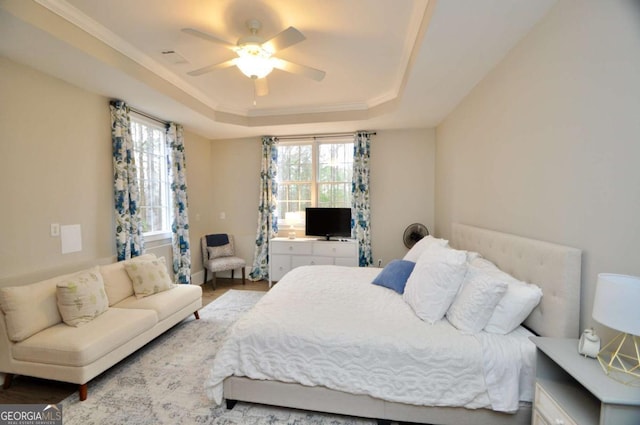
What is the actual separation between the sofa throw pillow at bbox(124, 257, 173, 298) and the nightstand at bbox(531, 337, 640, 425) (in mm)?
3349

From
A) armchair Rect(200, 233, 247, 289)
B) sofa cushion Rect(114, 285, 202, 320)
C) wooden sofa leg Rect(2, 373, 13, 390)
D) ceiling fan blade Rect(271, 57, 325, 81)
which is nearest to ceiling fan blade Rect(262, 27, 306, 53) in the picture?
ceiling fan blade Rect(271, 57, 325, 81)

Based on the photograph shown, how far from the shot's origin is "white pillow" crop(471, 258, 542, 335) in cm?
167

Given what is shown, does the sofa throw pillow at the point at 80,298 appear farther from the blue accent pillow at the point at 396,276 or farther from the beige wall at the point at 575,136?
the beige wall at the point at 575,136

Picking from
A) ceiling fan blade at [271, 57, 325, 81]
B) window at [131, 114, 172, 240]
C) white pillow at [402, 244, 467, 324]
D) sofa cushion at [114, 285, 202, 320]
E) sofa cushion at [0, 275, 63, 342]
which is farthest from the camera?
window at [131, 114, 172, 240]

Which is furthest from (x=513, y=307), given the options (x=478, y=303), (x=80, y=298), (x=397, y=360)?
(x=80, y=298)

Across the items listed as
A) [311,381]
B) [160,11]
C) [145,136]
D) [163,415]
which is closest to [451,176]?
[311,381]

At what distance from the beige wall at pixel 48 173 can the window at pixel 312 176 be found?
8.58 feet

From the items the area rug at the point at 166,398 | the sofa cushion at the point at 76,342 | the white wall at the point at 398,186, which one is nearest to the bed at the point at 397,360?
the area rug at the point at 166,398

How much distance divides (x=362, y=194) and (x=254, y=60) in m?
2.83

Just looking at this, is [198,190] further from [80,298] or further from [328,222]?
[80,298]

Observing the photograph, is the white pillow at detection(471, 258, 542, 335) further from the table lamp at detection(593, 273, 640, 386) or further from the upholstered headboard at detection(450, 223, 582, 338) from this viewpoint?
the table lamp at detection(593, 273, 640, 386)

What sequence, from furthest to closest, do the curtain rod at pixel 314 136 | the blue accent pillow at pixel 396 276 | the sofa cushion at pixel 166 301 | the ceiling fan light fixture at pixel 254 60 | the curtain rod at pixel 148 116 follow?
the curtain rod at pixel 314 136, the curtain rod at pixel 148 116, the sofa cushion at pixel 166 301, the blue accent pillow at pixel 396 276, the ceiling fan light fixture at pixel 254 60

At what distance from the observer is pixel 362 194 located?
4.61 meters

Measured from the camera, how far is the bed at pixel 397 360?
154cm
